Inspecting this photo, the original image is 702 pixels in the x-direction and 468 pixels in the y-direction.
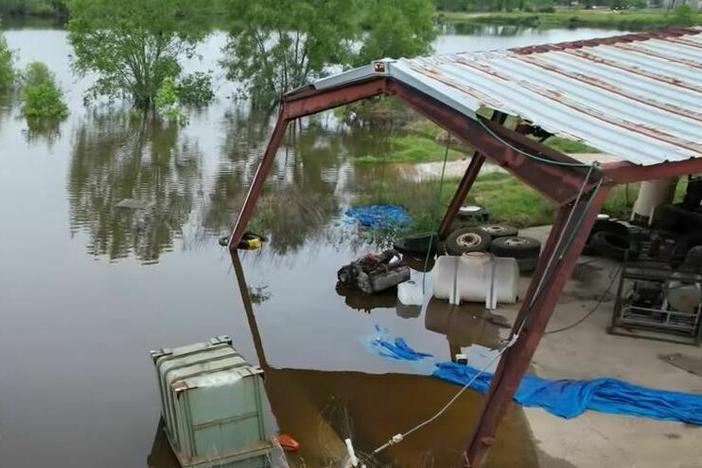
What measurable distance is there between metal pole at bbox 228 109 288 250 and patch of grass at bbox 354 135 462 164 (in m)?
9.74

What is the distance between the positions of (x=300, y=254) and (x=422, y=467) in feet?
24.0

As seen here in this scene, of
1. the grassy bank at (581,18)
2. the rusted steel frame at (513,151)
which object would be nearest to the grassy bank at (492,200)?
the rusted steel frame at (513,151)

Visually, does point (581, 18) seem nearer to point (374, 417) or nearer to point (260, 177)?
point (260, 177)

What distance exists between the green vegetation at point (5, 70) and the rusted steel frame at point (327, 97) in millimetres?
23767

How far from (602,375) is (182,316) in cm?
617

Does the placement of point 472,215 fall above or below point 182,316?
above

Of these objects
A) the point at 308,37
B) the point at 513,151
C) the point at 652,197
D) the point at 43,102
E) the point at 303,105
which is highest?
the point at 308,37

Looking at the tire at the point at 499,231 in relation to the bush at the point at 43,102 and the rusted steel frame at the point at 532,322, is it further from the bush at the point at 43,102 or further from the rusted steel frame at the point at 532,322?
the bush at the point at 43,102

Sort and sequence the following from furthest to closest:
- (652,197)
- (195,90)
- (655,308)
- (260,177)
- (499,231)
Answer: (195,90)
(652,197)
(499,231)
(260,177)
(655,308)

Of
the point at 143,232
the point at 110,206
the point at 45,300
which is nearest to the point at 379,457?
the point at 45,300

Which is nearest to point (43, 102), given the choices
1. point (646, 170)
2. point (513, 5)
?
point (646, 170)

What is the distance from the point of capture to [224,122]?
3017 centimetres

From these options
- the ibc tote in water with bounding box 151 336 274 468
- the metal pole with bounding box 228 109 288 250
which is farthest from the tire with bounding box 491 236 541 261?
the ibc tote in water with bounding box 151 336 274 468

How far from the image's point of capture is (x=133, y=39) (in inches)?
1209
